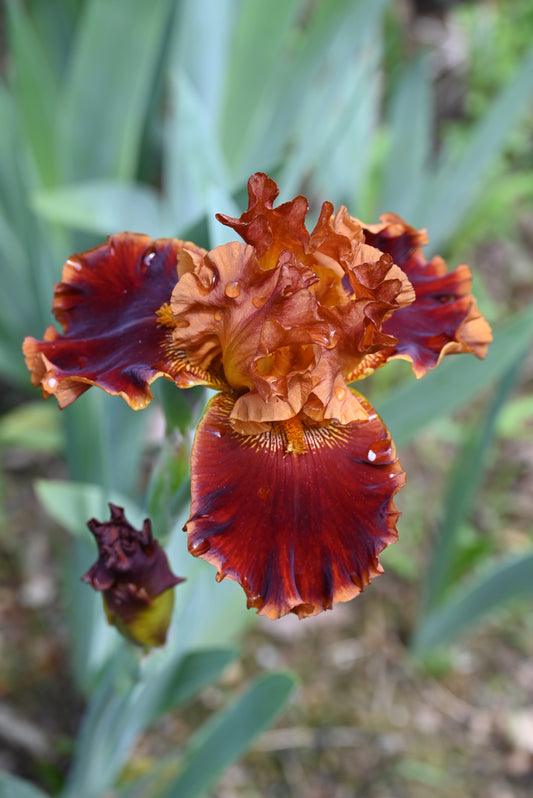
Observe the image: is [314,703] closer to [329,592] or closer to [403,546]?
[403,546]

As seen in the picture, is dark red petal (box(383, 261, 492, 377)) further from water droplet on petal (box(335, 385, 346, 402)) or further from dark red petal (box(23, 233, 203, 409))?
dark red petal (box(23, 233, 203, 409))

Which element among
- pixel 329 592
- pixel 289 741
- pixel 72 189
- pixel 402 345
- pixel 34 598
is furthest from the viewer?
pixel 34 598

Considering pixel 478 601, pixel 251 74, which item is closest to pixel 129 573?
pixel 478 601

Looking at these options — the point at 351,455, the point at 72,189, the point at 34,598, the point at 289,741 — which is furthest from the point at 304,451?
the point at 34,598

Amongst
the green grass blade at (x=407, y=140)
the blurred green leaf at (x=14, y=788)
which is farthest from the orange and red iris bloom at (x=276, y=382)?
the green grass blade at (x=407, y=140)

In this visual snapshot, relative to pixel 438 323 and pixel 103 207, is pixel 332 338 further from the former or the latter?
pixel 103 207

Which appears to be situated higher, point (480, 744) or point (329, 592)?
point (329, 592)

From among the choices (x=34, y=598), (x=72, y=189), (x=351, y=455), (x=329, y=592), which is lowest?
(x=34, y=598)

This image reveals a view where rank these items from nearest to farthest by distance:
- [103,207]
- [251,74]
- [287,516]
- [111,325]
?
1. [287,516]
2. [111,325]
3. [103,207]
4. [251,74]
